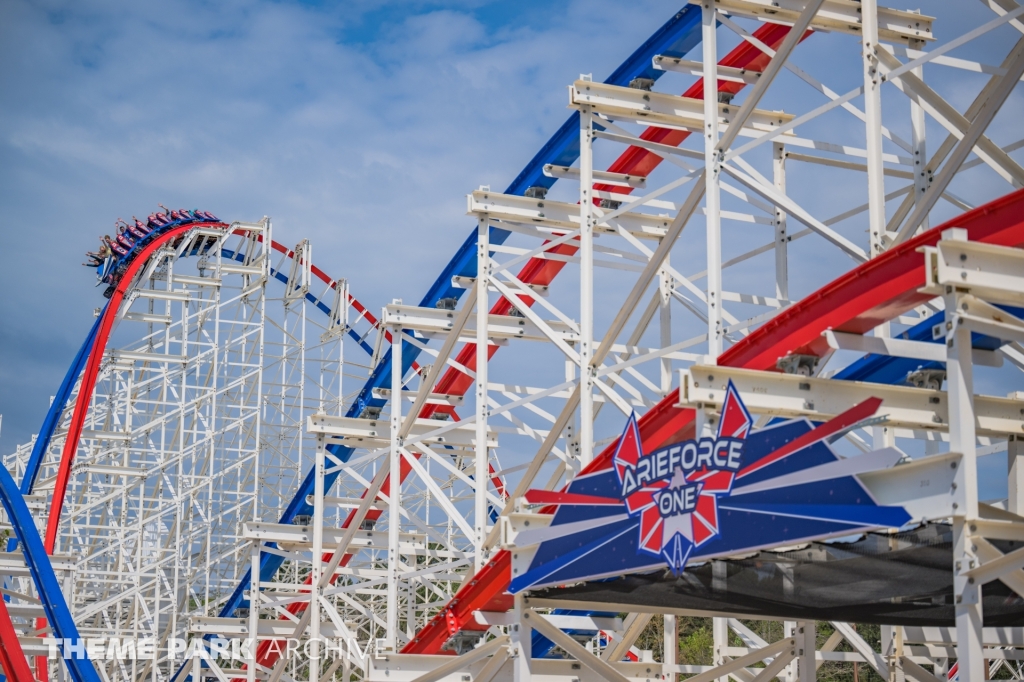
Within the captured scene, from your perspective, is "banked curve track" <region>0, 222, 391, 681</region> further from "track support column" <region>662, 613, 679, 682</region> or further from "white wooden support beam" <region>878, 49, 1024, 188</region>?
"white wooden support beam" <region>878, 49, 1024, 188</region>

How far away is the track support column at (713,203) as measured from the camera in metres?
10.3

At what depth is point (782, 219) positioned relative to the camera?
13406mm

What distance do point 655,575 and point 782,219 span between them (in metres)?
5.75

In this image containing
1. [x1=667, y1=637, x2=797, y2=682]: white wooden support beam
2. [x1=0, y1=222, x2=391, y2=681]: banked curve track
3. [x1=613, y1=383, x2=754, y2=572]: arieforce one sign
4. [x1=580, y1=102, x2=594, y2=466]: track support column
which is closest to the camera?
[x1=613, y1=383, x2=754, y2=572]: arieforce one sign

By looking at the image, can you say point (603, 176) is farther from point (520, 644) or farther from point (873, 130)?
point (520, 644)

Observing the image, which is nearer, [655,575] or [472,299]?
[655,575]

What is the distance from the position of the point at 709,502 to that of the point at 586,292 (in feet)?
17.1

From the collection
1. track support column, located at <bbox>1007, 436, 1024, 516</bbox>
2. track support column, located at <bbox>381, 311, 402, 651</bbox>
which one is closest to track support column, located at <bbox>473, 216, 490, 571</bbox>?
track support column, located at <bbox>381, 311, 402, 651</bbox>

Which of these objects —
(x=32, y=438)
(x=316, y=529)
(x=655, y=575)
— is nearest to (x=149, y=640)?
(x=316, y=529)

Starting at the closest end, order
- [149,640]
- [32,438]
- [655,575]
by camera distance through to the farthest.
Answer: [655,575] < [149,640] < [32,438]

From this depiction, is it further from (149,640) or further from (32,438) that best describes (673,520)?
(32,438)

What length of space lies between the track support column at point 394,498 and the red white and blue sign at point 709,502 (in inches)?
198

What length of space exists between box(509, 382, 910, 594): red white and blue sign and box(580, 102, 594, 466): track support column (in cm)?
249

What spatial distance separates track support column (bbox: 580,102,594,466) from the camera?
11.9 meters
